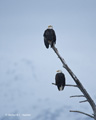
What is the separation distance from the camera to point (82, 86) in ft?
12.7

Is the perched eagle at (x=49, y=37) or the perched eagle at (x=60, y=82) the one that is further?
the perched eagle at (x=49, y=37)

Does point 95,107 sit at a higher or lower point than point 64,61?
lower

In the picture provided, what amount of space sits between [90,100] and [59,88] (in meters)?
0.76

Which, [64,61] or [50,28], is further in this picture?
[50,28]

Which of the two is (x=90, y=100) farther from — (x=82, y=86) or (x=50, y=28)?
(x=50, y=28)

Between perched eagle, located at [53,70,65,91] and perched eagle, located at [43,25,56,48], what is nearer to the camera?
perched eagle, located at [53,70,65,91]

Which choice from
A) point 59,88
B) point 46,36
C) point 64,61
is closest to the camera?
point 64,61

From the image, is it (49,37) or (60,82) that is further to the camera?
(49,37)

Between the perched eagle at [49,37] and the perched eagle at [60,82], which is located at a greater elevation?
the perched eagle at [49,37]

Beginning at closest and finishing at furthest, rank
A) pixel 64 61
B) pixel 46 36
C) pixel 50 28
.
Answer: pixel 64 61 < pixel 46 36 < pixel 50 28

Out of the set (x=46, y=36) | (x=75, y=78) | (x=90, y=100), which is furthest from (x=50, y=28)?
(x=90, y=100)

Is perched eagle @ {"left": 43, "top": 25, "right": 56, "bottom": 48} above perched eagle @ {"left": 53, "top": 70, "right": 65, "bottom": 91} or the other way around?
above

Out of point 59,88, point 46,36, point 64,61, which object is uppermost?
point 46,36

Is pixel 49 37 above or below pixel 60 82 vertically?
above
